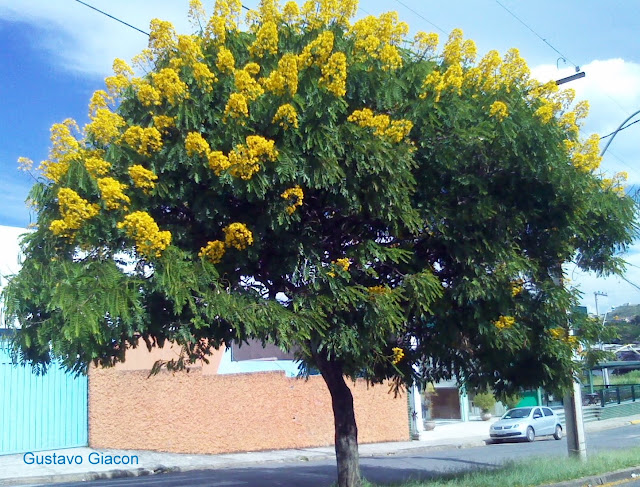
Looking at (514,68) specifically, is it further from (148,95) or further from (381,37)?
(148,95)

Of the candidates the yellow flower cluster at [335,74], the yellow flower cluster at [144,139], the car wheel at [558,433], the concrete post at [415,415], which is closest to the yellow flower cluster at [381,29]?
the yellow flower cluster at [335,74]

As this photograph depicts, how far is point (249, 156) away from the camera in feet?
23.0

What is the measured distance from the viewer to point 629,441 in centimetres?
2269

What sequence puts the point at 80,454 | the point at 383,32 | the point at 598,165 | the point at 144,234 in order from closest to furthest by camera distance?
the point at 144,234 < the point at 383,32 < the point at 598,165 < the point at 80,454

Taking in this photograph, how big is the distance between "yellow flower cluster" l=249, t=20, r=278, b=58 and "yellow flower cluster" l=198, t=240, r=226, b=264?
7.56 feet

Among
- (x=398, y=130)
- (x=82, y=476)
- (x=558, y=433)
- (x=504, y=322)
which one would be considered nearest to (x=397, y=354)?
(x=504, y=322)

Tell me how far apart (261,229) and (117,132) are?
1.85 m

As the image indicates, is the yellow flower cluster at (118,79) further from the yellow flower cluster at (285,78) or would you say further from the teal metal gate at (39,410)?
the teal metal gate at (39,410)

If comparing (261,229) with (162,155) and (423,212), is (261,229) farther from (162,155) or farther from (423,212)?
(423,212)

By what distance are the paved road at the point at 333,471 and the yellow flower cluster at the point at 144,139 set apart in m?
7.46

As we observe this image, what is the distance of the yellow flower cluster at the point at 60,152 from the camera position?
754 cm

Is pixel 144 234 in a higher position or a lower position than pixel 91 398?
higher

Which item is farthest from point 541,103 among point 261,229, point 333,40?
point 261,229

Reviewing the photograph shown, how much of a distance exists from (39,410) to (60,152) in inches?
503
